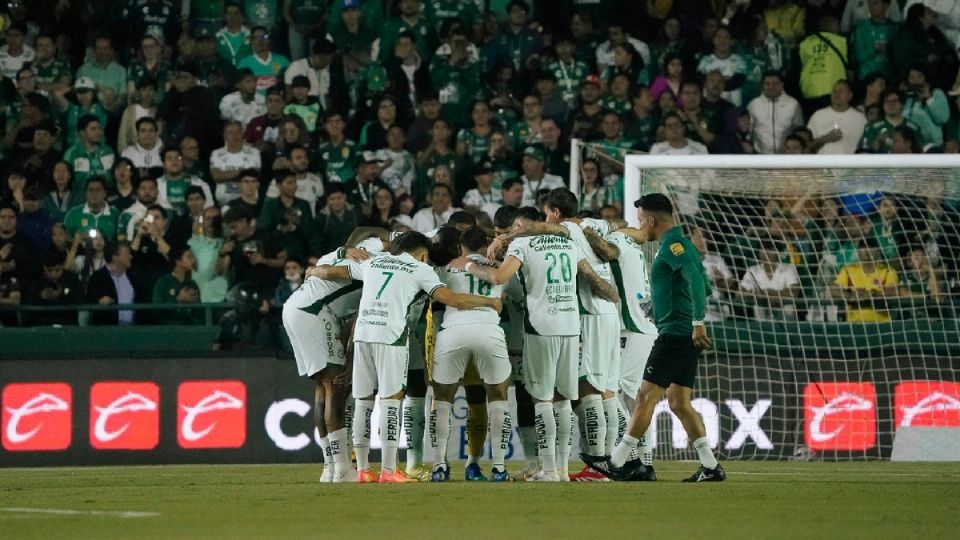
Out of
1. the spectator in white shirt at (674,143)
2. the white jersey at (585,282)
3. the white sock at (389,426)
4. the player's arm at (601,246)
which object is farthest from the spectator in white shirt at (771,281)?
the white sock at (389,426)

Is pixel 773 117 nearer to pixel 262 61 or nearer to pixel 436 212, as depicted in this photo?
pixel 436 212

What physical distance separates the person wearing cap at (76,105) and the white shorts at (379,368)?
9.73 m

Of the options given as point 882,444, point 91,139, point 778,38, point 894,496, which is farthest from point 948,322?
point 91,139

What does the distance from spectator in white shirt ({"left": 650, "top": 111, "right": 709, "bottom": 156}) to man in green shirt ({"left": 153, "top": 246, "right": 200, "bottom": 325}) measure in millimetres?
5634

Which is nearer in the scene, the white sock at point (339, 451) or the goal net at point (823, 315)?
the white sock at point (339, 451)

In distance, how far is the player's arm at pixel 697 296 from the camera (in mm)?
12336

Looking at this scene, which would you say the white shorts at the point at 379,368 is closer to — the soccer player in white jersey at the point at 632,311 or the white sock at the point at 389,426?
the white sock at the point at 389,426

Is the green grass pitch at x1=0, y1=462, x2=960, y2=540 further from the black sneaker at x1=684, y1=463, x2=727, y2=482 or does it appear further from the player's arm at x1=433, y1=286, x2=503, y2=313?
the player's arm at x1=433, y1=286, x2=503, y2=313

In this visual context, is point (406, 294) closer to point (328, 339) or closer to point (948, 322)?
point (328, 339)

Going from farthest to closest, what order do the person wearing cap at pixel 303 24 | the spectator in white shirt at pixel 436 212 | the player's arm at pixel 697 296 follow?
the person wearing cap at pixel 303 24, the spectator in white shirt at pixel 436 212, the player's arm at pixel 697 296

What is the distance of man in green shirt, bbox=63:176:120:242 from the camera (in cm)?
1942

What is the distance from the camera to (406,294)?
12594 mm

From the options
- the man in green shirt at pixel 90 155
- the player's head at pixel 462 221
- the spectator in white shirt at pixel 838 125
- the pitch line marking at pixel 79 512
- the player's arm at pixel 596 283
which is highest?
the spectator in white shirt at pixel 838 125

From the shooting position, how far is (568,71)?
71.2 feet
